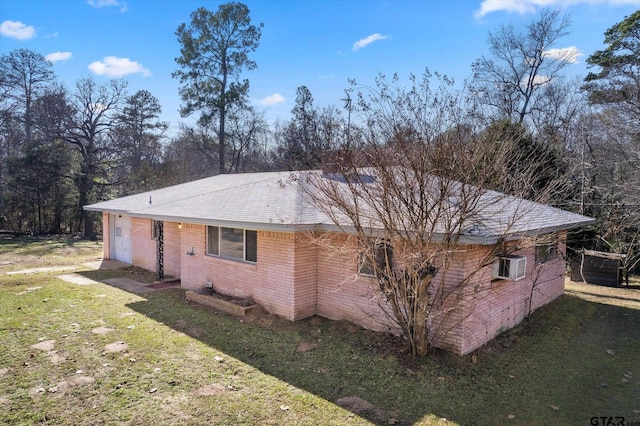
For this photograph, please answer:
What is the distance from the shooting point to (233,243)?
9930 millimetres

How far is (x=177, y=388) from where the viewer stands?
18.0ft

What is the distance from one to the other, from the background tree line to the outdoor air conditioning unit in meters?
7.32

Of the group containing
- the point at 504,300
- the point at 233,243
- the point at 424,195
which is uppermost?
the point at 424,195

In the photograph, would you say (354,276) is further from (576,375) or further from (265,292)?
(576,375)

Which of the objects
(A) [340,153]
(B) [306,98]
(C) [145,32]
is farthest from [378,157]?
(B) [306,98]

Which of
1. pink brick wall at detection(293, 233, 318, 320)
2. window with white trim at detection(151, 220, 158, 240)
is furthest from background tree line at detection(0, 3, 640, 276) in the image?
pink brick wall at detection(293, 233, 318, 320)

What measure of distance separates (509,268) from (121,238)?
15.4 meters

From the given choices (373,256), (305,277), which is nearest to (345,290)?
(305,277)

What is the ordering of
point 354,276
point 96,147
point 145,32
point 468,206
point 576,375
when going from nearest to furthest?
point 468,206 → point 576,375 → point 354,276 → point 145,32 → point 96,147

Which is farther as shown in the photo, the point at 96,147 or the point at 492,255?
the point at 96,147

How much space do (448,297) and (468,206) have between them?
184cm

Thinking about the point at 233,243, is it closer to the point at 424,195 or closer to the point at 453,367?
the point at 424,195

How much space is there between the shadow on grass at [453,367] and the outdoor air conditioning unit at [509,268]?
1420mm

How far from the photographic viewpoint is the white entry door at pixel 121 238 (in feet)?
51.8
